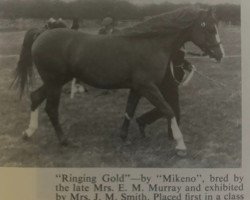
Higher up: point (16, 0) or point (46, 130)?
point (16, 0)

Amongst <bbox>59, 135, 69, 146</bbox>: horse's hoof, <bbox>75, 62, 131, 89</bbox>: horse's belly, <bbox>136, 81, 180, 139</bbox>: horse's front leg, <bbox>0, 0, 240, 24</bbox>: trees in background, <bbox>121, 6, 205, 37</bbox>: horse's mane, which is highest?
<bbox>0, 0, 240, 24</bbox>: trees in background

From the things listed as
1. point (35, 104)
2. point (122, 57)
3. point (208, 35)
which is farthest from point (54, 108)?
point (208, 35)

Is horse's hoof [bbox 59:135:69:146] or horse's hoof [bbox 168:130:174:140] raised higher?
horse's hoof [bbox 168:130:174:140]

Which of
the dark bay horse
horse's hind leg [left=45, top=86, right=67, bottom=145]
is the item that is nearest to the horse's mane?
the dark bay horse

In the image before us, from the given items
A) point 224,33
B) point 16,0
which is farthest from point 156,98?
point 16,0

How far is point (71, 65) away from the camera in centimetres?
107

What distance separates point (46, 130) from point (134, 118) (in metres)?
0.15

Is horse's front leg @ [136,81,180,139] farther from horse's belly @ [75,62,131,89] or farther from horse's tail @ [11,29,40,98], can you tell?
horse's tail @ [11,29,40,98]

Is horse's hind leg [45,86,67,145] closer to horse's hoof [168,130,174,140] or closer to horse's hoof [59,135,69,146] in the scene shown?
horse's hoof [59,135,69,146]

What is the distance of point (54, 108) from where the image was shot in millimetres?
1076

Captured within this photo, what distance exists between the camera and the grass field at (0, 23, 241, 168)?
3.52 feet

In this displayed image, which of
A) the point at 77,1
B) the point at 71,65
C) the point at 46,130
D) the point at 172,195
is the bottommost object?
the point at 172,195

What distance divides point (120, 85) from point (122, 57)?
0.15 feet

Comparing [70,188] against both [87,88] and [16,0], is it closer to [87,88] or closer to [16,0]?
[87,88]
